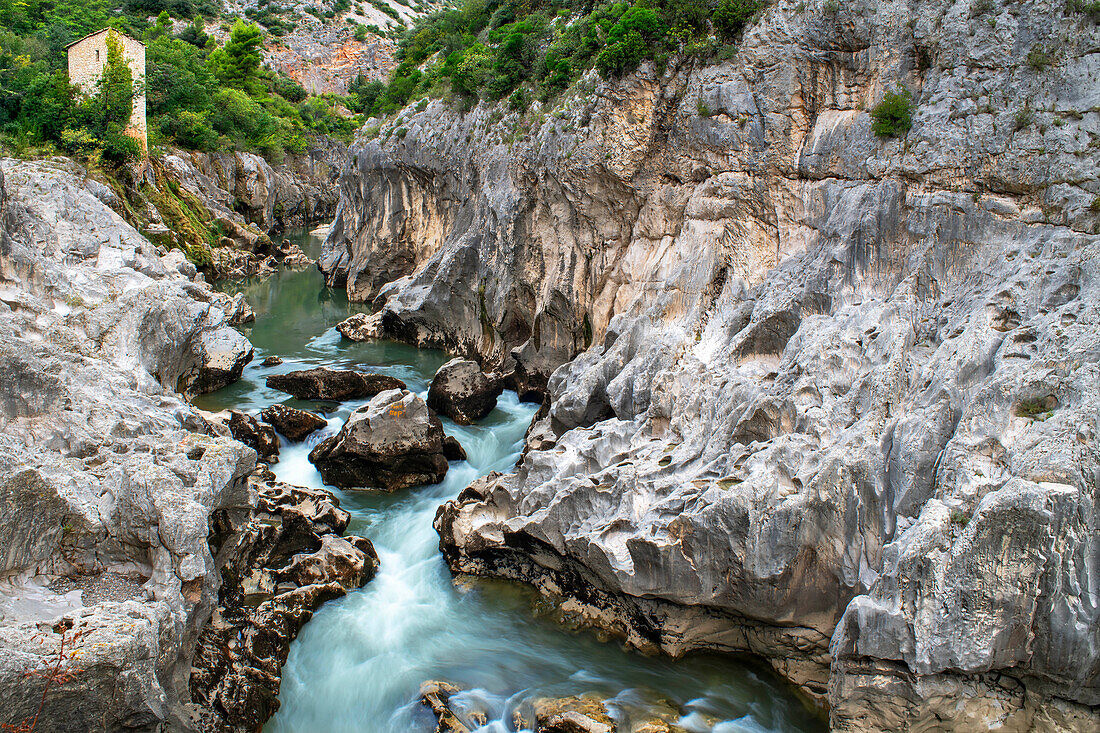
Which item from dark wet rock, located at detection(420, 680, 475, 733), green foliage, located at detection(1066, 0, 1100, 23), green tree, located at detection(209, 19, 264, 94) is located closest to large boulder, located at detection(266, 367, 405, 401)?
dark wet rock, located at detection(420, 680, 475, 733)

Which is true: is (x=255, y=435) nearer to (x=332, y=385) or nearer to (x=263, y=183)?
(x=332, y=385)

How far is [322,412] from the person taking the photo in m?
19.4

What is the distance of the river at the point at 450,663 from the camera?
9.86m

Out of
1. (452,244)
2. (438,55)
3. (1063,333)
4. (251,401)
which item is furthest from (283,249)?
(1063,333)

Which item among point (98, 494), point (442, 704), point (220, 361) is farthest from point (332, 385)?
point (442, 704)

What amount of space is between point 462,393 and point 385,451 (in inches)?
169

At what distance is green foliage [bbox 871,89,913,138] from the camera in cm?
1302

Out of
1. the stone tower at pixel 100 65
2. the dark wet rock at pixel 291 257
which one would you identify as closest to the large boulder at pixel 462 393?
the stone tower at pixel 100 65

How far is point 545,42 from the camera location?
23.2 meters

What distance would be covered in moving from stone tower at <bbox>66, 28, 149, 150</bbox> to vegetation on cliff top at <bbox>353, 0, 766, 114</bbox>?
10704 mm

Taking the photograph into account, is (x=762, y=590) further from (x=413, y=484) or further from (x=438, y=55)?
(x=438, y=55)

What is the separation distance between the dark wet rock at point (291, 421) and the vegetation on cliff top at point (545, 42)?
38.4ft

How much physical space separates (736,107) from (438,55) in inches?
883

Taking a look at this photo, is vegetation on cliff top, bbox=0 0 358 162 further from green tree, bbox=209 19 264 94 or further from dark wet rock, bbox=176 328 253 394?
dark wet rock, bbox=176 328 253 394
